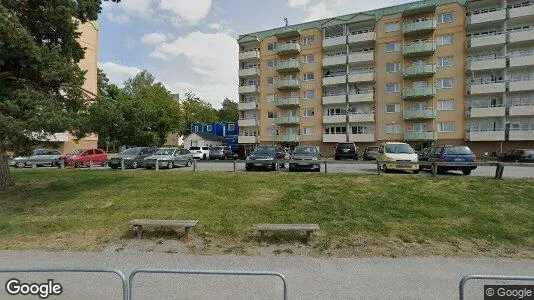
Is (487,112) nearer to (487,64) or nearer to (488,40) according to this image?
(487,64)

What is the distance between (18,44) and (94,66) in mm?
36476

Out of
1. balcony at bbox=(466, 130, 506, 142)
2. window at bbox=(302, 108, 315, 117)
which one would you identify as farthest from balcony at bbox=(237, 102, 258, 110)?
balcony at bbox=(466, 130, 506, 142)

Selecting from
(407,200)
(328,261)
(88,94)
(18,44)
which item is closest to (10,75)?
(18,44)

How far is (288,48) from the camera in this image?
4988cm

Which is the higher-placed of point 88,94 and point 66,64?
point 66,64

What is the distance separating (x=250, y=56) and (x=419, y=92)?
85.1 feet

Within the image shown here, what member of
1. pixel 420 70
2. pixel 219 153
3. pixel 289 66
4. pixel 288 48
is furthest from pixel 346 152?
pixel 288 48

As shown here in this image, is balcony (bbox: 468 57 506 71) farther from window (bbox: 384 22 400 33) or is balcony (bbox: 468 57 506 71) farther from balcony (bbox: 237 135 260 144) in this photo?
balcony (bbox: 237 135 260 144)

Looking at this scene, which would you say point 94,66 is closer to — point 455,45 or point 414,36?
point 414,36

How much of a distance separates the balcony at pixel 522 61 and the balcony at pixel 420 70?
777cm

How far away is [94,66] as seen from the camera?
43.2 m

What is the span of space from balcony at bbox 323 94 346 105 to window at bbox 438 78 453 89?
11.7 m

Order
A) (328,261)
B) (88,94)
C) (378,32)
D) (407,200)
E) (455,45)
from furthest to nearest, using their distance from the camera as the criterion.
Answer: (378,32) < (455,45) < (88,94) < (407,200) < (328,261)

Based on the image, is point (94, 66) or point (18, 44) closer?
point (18, 44)
